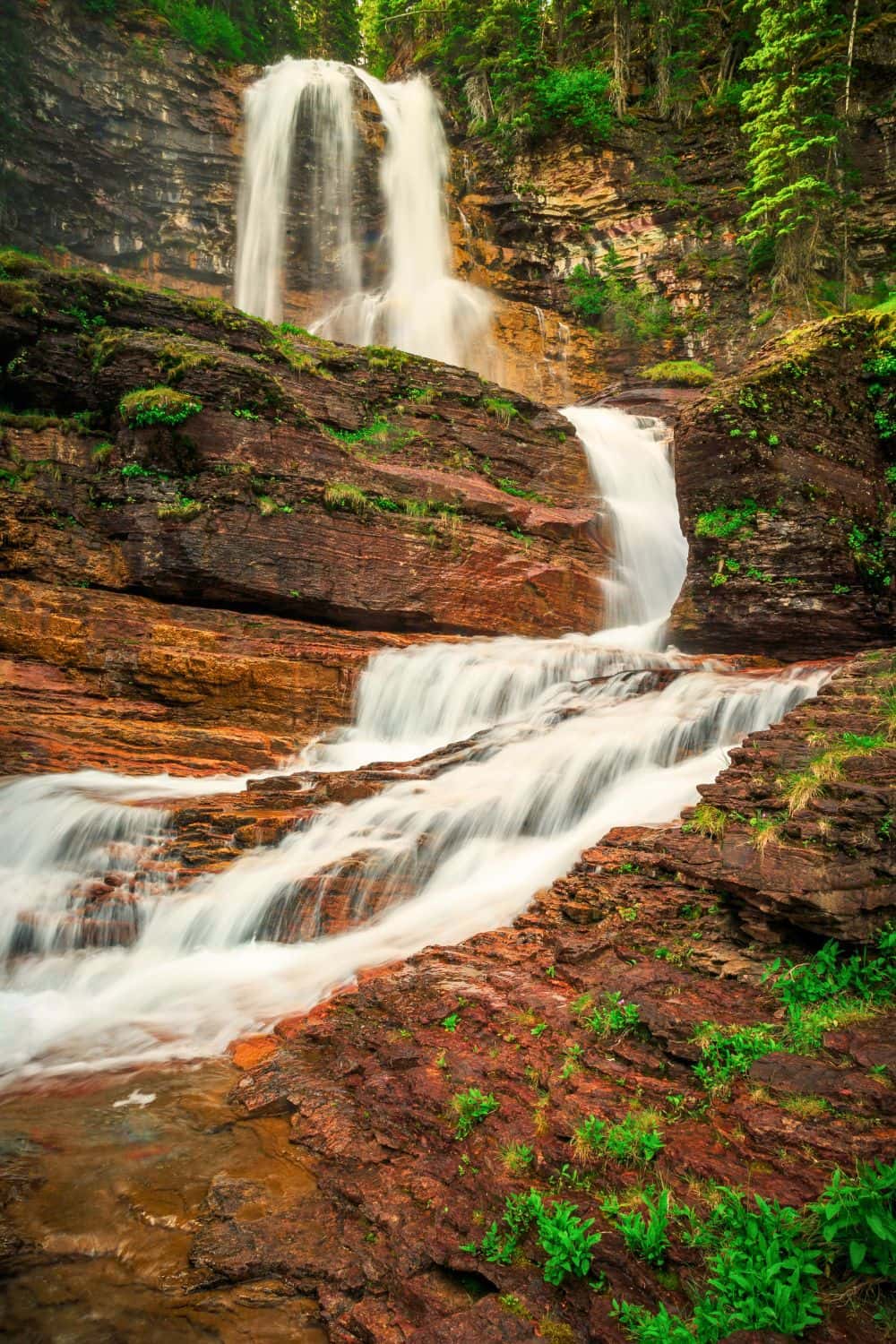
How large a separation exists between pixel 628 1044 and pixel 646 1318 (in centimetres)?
138

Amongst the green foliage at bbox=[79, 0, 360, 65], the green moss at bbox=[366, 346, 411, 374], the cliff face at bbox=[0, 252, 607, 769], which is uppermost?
the green foliage at bbox=[79, 0, 360, 65]

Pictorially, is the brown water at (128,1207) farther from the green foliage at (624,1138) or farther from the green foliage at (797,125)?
the green foliage at (797,125)

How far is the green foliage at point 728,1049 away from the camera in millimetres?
3363

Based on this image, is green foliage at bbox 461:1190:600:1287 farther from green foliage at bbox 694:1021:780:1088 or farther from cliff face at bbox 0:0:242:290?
cliff face at bbox 0:0:242:290

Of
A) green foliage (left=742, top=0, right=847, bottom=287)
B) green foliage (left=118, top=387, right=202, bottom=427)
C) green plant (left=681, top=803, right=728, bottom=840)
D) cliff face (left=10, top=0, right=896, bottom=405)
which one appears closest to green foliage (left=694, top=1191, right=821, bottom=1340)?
green plant (left=681, top=803, right=728, bottom=840)

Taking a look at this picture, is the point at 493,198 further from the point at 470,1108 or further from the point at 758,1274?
the point at 758,1274

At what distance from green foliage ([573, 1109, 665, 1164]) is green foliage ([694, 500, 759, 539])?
31.4 feet

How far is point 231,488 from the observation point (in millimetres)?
11984

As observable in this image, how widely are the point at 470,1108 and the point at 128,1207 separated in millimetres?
1668

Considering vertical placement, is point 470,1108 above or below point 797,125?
below

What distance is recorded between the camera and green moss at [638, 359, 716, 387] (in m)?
21.0

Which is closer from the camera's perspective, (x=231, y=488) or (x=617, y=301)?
(x=231, y=488)

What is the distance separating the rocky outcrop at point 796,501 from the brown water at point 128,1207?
9.55m

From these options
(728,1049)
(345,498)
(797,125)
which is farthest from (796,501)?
(797,125)
